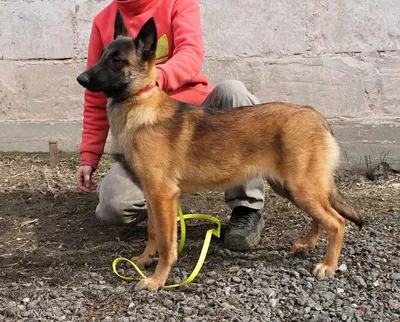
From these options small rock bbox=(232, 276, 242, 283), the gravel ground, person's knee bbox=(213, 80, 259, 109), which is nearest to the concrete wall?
the gravel ground

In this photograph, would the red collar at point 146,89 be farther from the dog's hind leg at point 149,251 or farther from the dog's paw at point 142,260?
the dog's paw at point 142,260

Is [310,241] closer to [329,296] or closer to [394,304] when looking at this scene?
[329,296]

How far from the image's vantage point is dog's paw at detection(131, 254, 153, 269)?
360cm

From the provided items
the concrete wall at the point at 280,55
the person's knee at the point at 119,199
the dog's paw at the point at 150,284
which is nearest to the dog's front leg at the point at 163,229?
the dog's paw at the point at 150,284

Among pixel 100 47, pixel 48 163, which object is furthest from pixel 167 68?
pixel 48 163

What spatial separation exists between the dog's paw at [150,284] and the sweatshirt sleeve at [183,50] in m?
1.19

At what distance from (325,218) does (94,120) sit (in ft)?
6.05

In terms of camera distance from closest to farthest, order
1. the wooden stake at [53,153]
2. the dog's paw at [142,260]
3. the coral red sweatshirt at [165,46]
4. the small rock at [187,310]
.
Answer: the small rock at [187,310] → the dog's paw at [142,260] → the coral red sweatshirt at [165,46] → the wooden stake at [53,153]

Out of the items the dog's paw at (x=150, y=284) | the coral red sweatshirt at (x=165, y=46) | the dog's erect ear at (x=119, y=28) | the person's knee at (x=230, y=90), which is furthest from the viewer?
the person's knee at (x=230, y=90)

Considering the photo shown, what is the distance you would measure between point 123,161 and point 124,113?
0.31 metres

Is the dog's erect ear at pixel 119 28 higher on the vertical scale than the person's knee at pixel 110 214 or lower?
higher

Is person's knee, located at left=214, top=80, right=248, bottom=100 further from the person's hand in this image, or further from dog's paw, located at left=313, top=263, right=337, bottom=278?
dog's paw, located at left=313, top=263, right=337, bottom=278

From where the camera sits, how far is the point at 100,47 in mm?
4148

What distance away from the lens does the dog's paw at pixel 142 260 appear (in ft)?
11.8
